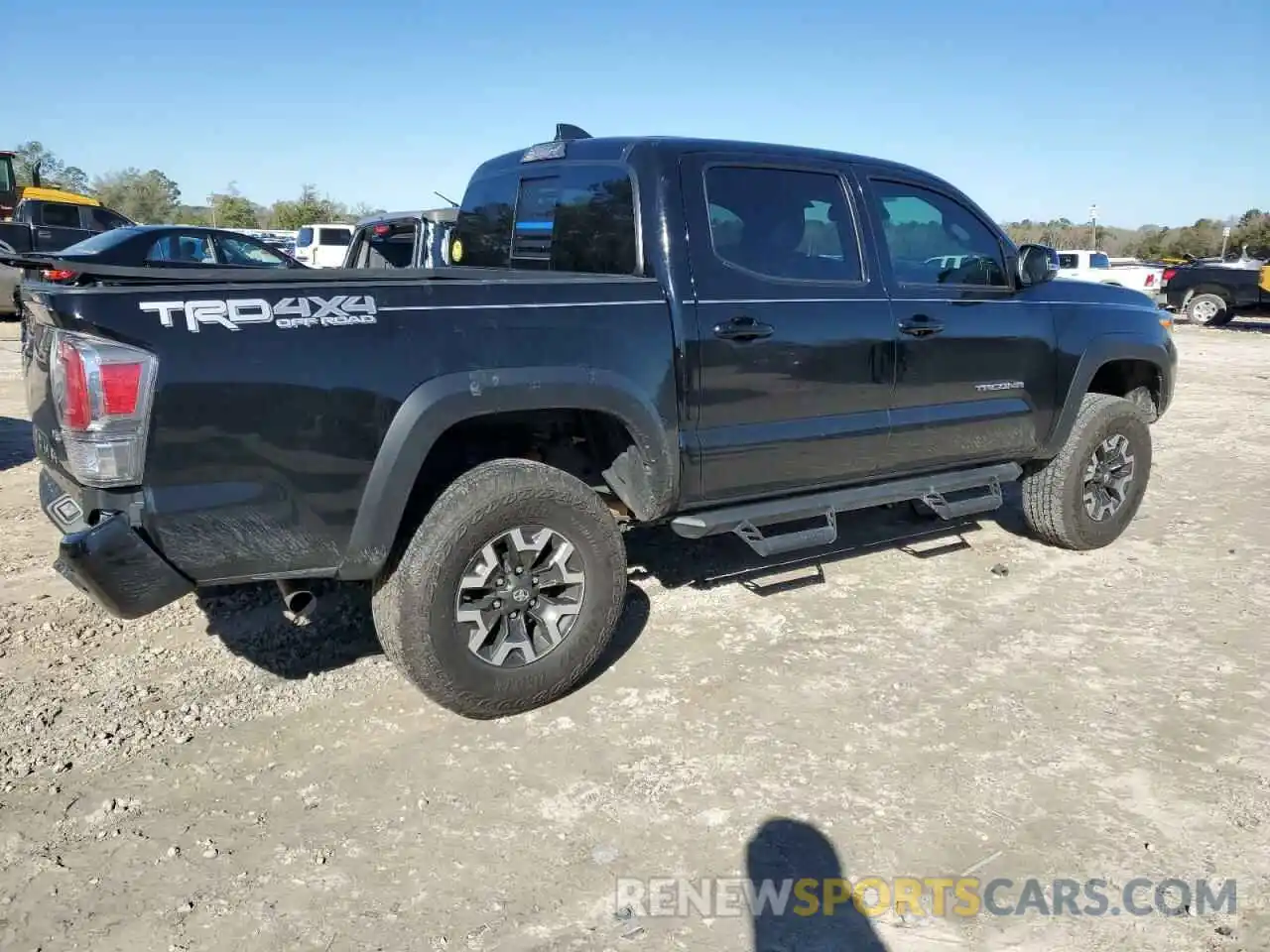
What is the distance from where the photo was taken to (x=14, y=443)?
24.3 ft

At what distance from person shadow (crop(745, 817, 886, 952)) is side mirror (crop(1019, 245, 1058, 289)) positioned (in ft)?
10.4

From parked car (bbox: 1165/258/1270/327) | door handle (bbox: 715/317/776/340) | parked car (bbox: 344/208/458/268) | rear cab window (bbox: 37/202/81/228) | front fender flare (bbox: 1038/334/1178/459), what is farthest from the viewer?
parked car (bbox: 1165/258/1270/327)

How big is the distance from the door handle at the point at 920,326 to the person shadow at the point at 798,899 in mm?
2353

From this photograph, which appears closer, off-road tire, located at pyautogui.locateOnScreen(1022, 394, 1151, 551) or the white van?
off-road tire, located at pyautogui.locateOnScreen(1022, 394, 1151, 551)

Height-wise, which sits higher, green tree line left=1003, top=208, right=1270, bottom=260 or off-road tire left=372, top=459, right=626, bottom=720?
green tree line left=1003, top=208, right=1270, bottom=260

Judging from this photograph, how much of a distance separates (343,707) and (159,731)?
62cm

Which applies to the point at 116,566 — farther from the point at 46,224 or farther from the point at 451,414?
the point at 46,224

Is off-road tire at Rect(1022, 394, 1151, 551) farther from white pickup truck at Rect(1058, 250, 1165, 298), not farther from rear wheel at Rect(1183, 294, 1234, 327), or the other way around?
white pickup truck at Rect(1058, 250, 1165, 298)

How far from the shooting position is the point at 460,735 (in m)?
3.42

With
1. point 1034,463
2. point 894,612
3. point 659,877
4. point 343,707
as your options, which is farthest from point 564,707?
point 1034,463

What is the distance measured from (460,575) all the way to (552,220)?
1.77 meters

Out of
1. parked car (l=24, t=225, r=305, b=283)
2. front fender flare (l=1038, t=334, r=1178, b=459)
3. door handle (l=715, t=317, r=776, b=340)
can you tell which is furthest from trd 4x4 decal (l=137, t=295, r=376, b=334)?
parked car (l=24, t=225, r=305, b=283)

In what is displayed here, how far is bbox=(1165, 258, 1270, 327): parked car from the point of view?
19.4 m

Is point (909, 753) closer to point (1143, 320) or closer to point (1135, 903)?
point (1135, 903)
